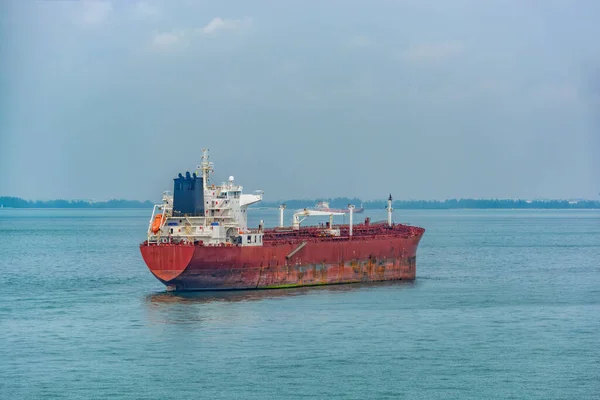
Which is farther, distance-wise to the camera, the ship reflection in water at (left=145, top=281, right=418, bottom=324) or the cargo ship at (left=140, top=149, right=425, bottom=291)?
the cargo ship at (left=140, top=149, right=425, bottom=291)

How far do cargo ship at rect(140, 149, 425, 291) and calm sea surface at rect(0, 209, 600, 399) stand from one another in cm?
116

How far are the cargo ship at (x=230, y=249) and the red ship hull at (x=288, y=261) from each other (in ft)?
0.16

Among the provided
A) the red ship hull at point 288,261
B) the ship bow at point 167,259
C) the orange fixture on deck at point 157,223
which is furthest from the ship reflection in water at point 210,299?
the orange fixture on deck at point 157,223

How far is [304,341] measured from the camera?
3853 cm

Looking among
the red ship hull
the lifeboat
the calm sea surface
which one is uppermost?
the lifeboat

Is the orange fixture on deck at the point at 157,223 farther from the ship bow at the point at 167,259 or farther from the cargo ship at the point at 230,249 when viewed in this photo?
the ship bow at the point at 167,259

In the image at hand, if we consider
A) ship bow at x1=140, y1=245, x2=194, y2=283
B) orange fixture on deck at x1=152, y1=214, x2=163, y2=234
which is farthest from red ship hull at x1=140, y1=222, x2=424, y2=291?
orange fixture on deck at x1=152, y1=214, x2=163, y2=234

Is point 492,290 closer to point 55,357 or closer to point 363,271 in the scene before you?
point 363,271

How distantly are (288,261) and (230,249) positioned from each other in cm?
480

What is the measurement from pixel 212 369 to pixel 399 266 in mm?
29242

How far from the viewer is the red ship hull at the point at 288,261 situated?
160ft

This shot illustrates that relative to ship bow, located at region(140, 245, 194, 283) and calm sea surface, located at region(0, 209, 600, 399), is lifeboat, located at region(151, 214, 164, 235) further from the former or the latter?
calm sea surface, located at region(0, 209, 600, 399)

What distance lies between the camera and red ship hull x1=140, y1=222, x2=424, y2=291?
4884 cm

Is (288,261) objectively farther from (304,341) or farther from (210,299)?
(304,341)
